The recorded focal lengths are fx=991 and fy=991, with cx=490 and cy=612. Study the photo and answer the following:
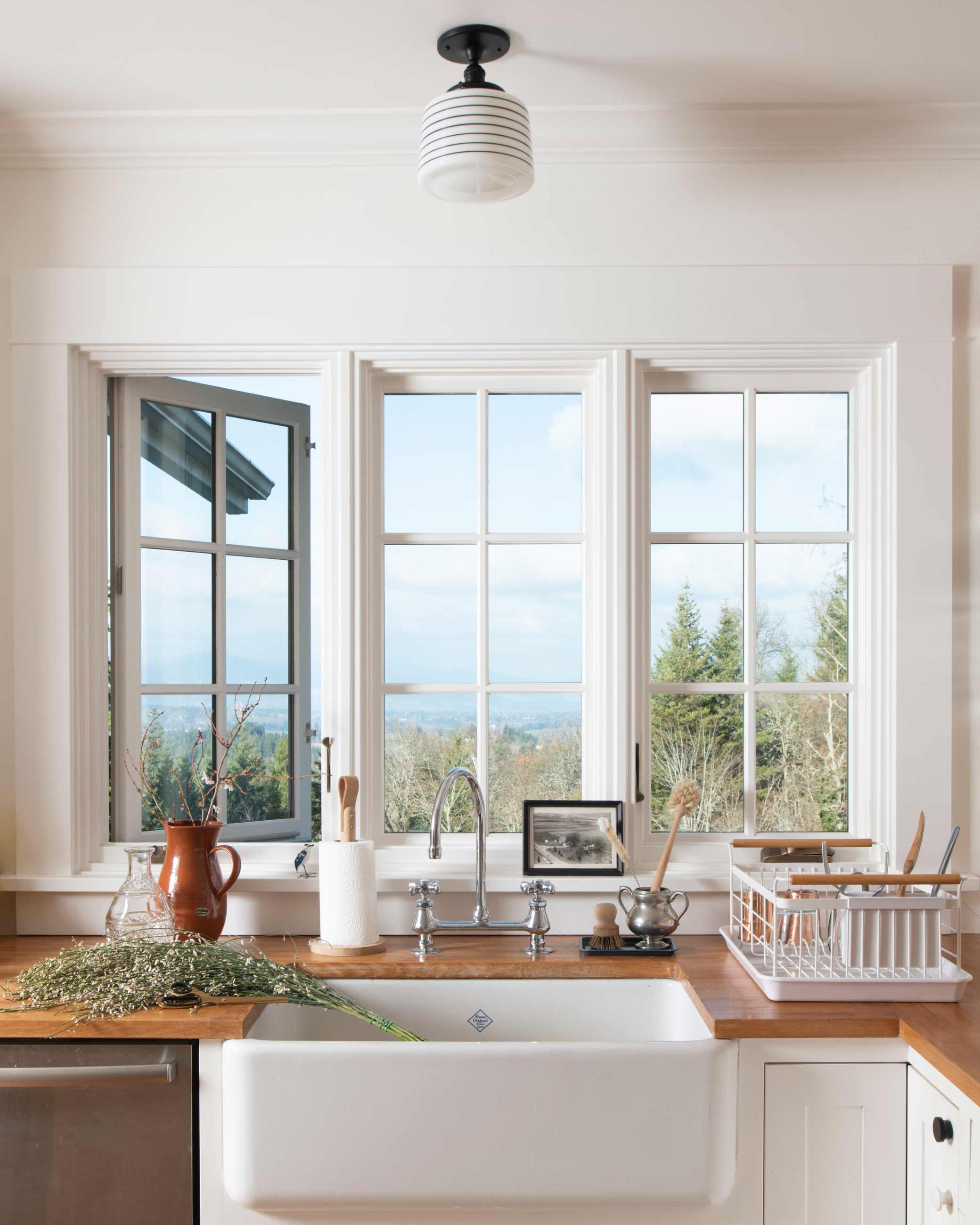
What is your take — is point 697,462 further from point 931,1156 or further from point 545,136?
point 931,1156

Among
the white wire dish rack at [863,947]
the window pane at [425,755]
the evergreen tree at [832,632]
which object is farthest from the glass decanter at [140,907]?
the evergreen tree at [832,632]

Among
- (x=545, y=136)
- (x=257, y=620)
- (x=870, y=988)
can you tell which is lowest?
(x=870, y=988)

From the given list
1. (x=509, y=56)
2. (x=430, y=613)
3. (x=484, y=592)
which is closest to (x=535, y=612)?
(x=484, y=592)

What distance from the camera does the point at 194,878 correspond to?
6.60 ft

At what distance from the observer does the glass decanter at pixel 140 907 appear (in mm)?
1906

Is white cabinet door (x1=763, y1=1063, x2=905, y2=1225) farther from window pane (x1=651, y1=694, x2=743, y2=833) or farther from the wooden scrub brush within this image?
window pane (x1=651, y1=694, x2=743, y2=833)

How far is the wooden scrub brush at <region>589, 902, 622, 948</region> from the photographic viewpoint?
6.67ft

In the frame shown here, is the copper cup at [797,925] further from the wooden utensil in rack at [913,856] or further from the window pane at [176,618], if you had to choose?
the window pane at [176,618]

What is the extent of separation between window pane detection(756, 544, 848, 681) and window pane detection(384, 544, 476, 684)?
2.23ft

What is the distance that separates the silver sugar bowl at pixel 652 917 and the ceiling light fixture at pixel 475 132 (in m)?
1.45

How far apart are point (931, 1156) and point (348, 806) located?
3.90 ft

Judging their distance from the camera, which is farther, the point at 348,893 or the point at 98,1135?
the point at 348,893

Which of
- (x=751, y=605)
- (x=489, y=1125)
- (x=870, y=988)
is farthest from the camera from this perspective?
(x=751, y=605)

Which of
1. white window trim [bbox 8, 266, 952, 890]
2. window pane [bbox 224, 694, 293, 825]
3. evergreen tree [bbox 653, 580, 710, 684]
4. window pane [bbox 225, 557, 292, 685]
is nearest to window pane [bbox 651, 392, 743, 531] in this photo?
white window trim [bbox 8, 266, 952, 890]
